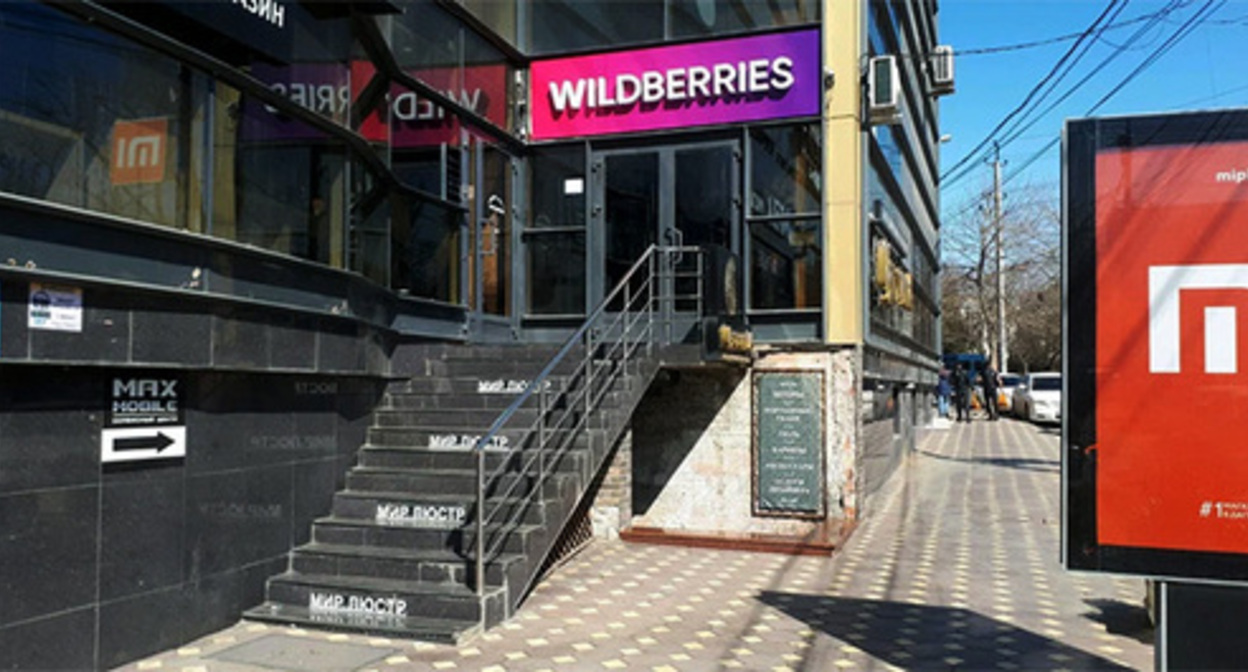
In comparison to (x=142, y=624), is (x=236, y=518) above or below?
above

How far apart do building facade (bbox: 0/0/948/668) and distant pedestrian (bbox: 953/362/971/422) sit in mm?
17421

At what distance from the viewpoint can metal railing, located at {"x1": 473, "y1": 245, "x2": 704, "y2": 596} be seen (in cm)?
644

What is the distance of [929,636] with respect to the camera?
5.96m

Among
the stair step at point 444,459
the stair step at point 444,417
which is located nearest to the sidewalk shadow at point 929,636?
the stair step at point 444,459

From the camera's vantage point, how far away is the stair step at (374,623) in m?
5.66

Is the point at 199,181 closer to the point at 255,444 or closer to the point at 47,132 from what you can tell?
the point at 47,132

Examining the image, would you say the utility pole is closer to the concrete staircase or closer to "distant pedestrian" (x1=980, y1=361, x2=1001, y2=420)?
"distant pedestrian" (x1=980, y1=361, x2=1001, y2=420)

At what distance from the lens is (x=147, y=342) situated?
5125mm

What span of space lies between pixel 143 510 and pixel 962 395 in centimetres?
2864

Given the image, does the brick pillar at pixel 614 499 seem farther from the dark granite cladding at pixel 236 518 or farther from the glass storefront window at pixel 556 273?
the dark granite cladding at pixel 236 518

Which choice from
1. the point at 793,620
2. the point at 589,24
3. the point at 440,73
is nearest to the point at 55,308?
the point at 793,620

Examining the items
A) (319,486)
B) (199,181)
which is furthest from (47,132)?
(319,486)

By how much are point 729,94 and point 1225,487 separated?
22.7 feet

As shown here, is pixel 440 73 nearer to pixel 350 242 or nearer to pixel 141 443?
pixel 350 242
